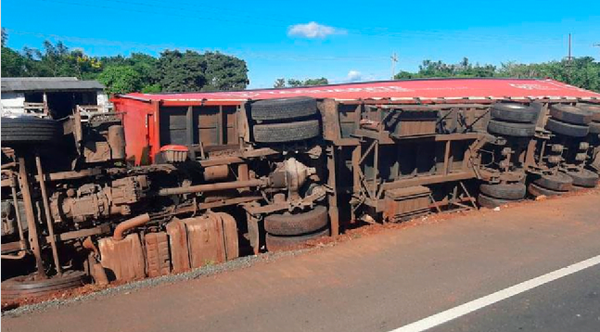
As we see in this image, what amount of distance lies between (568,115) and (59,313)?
10.3m

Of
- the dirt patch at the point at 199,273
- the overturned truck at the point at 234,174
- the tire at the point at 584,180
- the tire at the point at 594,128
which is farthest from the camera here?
the tire at the point at 594,128

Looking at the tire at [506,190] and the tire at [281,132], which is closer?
the tire at [281,132]

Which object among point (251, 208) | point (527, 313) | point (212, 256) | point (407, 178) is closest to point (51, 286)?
point (212, 256)

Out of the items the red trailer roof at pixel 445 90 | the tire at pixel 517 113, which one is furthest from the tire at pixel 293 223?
A: the tire at pixel 517 113

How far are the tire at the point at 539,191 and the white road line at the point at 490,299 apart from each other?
16.0ft

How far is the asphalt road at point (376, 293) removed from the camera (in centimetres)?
411

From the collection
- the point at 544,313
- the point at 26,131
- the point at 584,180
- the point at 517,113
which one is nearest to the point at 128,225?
the point at 26,131

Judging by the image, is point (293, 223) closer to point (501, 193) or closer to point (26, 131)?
point (26, 131)

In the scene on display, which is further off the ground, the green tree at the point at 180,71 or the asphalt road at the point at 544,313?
the green tree at the point at 180,71

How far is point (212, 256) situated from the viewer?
643cm

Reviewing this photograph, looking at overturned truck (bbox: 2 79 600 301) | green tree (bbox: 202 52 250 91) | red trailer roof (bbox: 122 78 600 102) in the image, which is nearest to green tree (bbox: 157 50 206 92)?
green tree (bbox: 202 52 250 91)

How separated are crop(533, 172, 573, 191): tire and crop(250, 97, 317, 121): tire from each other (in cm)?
631

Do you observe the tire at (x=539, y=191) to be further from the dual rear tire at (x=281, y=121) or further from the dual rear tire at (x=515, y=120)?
the dual rear tire at (x=281, y=121)

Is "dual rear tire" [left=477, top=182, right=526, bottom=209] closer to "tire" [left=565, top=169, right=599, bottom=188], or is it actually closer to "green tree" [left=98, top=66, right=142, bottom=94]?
"tire" [left=565, top=169, right=599, bottom=188]
